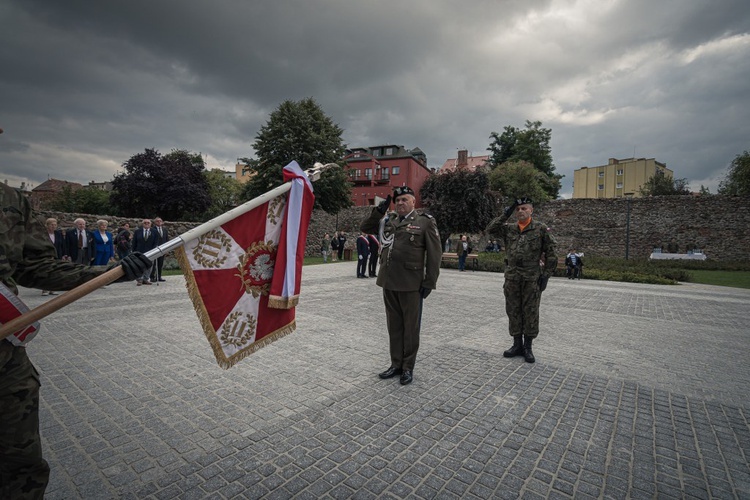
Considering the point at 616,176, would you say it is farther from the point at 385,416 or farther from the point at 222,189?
the point at 385,416

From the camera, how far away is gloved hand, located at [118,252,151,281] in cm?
186

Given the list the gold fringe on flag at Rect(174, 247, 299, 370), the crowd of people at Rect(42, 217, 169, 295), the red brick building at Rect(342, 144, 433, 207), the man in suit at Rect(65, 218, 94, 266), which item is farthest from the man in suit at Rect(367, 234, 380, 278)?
the red brick building at Rect(342, 144, 433, 207)

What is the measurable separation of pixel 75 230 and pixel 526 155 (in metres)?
47.0

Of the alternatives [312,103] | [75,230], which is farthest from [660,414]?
[312,103]

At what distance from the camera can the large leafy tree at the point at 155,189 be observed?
33.3 m

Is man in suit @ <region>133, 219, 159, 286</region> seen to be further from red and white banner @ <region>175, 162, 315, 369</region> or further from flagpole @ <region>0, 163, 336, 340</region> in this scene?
flagpole @ <region>0, 163, 336, 340</region>

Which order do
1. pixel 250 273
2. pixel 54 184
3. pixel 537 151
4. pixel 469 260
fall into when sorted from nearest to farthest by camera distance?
1. pixel 250 273
2. pixel 469 260
3. pixel 537 151
4. pixel 54 184

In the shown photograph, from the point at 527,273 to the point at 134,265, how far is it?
14.9 ft

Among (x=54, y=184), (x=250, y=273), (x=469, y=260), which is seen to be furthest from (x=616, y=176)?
(x=54, y=184)

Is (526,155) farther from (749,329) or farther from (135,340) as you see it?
(135,340)

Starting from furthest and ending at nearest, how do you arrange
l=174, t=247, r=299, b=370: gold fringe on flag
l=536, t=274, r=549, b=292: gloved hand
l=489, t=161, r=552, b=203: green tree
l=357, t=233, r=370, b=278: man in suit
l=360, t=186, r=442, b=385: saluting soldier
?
l=489, t=161, r=552, b=203: green tree
l=357, t=233, r=370, b=278: man in suit
l=536, t=274, r=549, b=292: gloved hand
l=360, t=186, r=442, b=385: saluting soldier
l=174, t=247, r=299, b=370: gold fringe on flag

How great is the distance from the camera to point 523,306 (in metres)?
5.01

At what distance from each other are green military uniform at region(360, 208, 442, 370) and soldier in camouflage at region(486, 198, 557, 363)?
1.58 metres

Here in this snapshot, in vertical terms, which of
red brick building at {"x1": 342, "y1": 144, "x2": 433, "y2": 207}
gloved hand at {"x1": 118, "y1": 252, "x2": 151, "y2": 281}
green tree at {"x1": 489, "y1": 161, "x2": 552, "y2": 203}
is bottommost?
gloved hand at {"x1": 118, "y1": 252, "x2": 151, "y2": 281}
